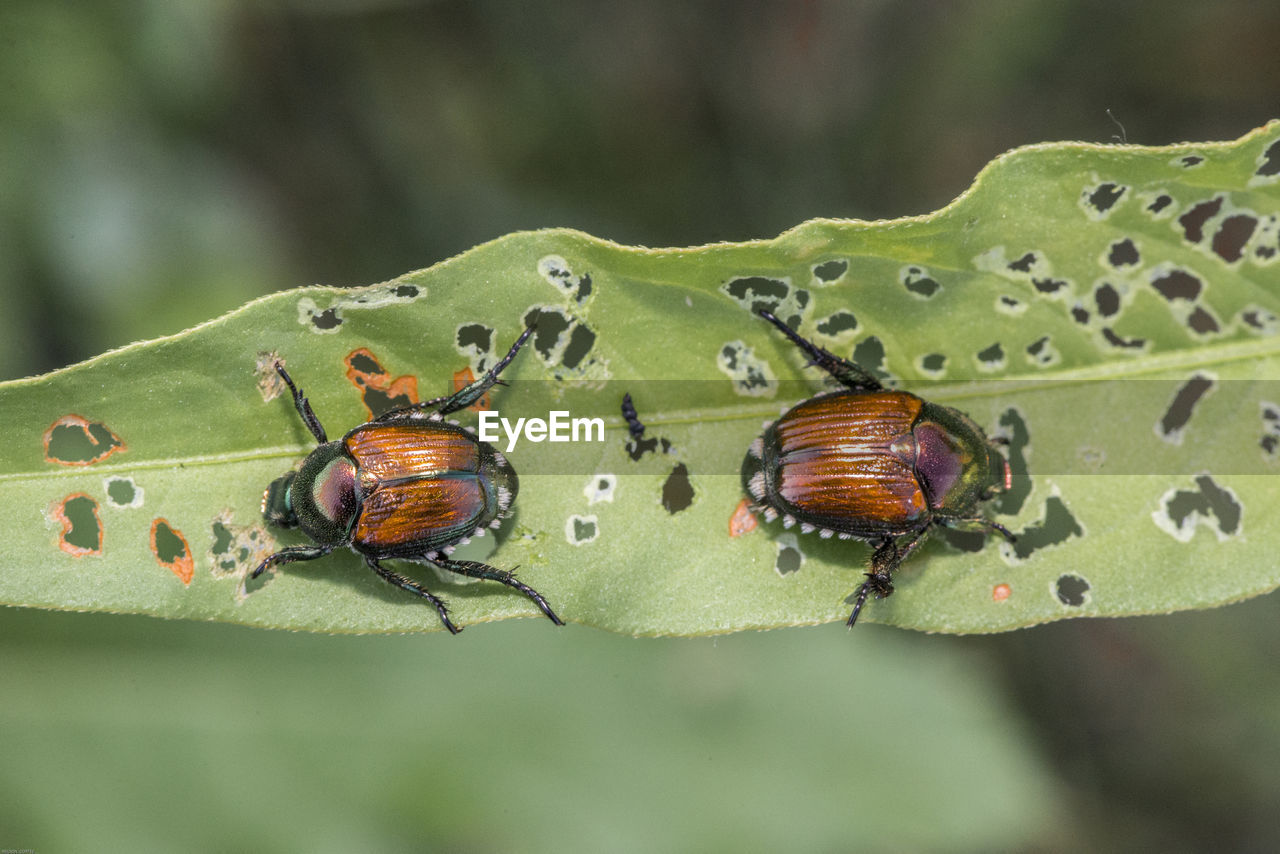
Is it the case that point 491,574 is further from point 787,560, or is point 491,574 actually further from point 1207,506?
point 1207,506

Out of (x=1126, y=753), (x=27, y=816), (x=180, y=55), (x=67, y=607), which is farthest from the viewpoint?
(x=1126, y=753)

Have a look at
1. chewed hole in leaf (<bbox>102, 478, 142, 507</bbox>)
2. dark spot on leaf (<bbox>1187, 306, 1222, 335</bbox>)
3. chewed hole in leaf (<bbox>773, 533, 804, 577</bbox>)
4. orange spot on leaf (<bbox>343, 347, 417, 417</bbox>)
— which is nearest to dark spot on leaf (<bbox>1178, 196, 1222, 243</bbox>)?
dark spot on leaf (<bbox>1187, 306, 1222, 335</bbox>)

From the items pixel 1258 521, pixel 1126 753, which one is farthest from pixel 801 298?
pixel 1126 753

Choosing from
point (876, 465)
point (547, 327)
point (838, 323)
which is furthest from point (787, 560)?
point (547, 327)

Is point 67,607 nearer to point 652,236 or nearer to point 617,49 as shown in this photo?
point 652,236

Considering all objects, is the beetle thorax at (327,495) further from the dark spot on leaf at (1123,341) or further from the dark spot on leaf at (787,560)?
the dark spot on leaf at (1123,341)

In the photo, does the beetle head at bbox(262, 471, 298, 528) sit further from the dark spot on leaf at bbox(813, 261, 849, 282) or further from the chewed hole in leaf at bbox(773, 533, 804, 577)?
the dark spot on leaf at bbox(813, 261, 849, 282)
